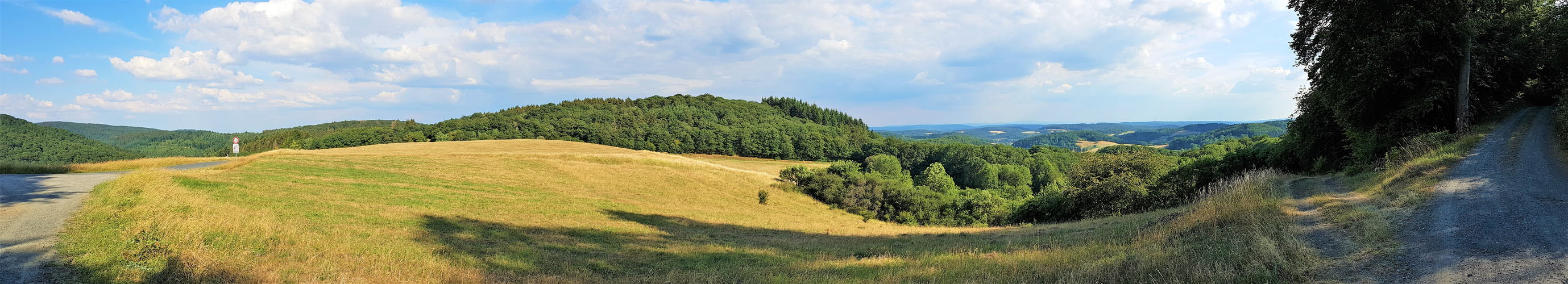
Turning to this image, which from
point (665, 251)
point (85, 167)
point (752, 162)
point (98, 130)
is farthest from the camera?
point (98, 130)

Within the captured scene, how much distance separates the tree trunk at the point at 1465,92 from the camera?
1722cm

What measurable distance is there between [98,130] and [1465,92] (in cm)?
25650

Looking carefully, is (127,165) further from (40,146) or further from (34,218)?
(40,146)

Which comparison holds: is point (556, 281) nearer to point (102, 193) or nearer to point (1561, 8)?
point (102, 193)

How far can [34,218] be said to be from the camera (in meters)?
10.3

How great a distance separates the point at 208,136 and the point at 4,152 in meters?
148

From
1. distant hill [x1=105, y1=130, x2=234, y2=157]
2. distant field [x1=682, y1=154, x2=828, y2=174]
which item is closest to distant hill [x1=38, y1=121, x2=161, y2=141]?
distant hill [x1=105, y1=130, x2=234, y2=157]

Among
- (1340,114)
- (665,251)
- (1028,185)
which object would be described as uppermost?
(1340,114)

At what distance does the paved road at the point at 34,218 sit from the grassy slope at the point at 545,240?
0.32 meters

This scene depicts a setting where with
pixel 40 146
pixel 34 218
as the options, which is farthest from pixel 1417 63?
pixel 40 146

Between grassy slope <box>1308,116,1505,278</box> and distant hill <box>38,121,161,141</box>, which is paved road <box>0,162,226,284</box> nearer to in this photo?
grassy slope <box>1308,116,1505,278</box>

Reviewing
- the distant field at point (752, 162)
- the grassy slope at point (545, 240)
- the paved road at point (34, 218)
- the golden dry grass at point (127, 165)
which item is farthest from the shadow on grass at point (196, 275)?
the distant field at point (752, 162)

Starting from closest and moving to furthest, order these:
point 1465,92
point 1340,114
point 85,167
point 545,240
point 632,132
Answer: point 545,240, point 1465,92, point 1340,114, point 85,167, point 632,132

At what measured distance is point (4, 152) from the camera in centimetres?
5062
